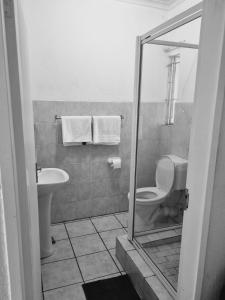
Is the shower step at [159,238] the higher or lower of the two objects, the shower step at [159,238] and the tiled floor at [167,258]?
the higher

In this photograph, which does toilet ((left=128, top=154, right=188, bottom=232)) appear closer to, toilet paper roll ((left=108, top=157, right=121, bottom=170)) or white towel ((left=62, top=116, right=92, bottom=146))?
toilet paper roll ((left=108, top=157, right=121, bottom=170))

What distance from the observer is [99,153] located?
2736mm

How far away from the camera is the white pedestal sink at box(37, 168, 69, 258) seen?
1.90 metres

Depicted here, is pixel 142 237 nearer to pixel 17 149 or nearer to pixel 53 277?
pixel 53 277

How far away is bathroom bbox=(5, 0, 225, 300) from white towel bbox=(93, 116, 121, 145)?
11 mm

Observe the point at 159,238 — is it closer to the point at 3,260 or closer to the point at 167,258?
the point at 167,258

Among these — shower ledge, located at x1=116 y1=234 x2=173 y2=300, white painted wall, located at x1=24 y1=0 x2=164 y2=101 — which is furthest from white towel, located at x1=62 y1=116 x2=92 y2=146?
shower ledge, located at x1=116 y1=234 x2=173 y2=300

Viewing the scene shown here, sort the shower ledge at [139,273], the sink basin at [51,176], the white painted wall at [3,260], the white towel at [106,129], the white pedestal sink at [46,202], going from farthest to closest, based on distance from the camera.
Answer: the white towel at [106,129] → the sink basin at [51,176] → the white pedestal sink at [46,202] → the shower ledge at [139,273] → the white painted wall at [3,260]

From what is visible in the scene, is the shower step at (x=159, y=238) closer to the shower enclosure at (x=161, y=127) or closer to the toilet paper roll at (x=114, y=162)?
the shower enclosure at (x=161, y=127)

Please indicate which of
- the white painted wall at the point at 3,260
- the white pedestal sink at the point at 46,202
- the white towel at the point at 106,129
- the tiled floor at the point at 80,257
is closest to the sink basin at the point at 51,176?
the white pedestal sink at the point at 46,202

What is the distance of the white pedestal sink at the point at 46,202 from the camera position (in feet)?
6.24

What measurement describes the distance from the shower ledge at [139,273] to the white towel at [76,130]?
1.10 m

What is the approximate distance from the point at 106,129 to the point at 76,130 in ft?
1.12

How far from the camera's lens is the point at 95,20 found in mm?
2434
